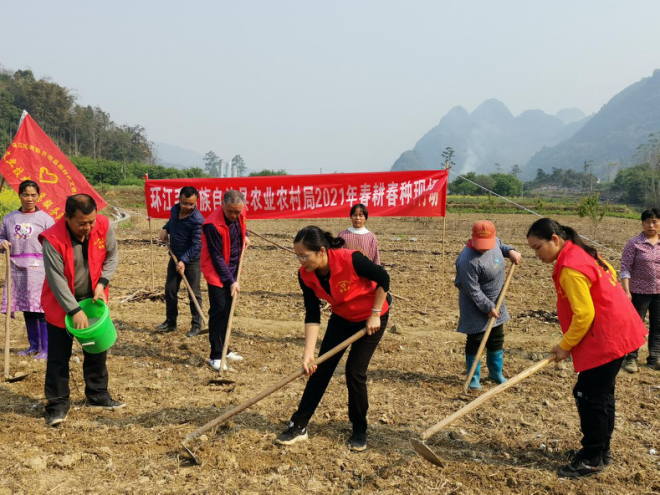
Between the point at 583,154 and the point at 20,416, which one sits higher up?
the point at 583,154

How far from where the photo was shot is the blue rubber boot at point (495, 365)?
4445mm

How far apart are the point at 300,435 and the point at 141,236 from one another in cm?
1465

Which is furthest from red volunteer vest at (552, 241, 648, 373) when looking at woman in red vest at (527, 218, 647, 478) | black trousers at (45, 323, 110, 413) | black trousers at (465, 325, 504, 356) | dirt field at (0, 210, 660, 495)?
black trousers at (45, 323, 110, 413)

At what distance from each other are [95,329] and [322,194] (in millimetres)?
5336

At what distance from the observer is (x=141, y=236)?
16.6m

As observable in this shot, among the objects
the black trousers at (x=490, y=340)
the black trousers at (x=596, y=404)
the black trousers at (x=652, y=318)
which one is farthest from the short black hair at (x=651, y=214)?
the black trousers at (x=596, y=404)

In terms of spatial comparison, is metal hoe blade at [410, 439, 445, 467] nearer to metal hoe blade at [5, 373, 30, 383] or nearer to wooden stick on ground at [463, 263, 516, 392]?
wooden stick on ground at [463, 263, 516, 392]

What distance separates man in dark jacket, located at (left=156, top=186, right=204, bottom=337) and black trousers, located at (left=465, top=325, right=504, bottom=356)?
321 cm

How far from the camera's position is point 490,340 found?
4371 mm

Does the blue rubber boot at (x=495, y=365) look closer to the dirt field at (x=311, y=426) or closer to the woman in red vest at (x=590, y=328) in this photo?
the dirt field at (x=311, y=426)

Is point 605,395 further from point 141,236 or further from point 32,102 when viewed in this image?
point 32,102

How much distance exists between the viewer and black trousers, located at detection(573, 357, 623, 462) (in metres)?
2.96

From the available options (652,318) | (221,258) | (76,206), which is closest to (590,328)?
(652,318)

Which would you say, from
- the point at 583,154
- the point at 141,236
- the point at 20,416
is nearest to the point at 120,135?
the point at 141,236
